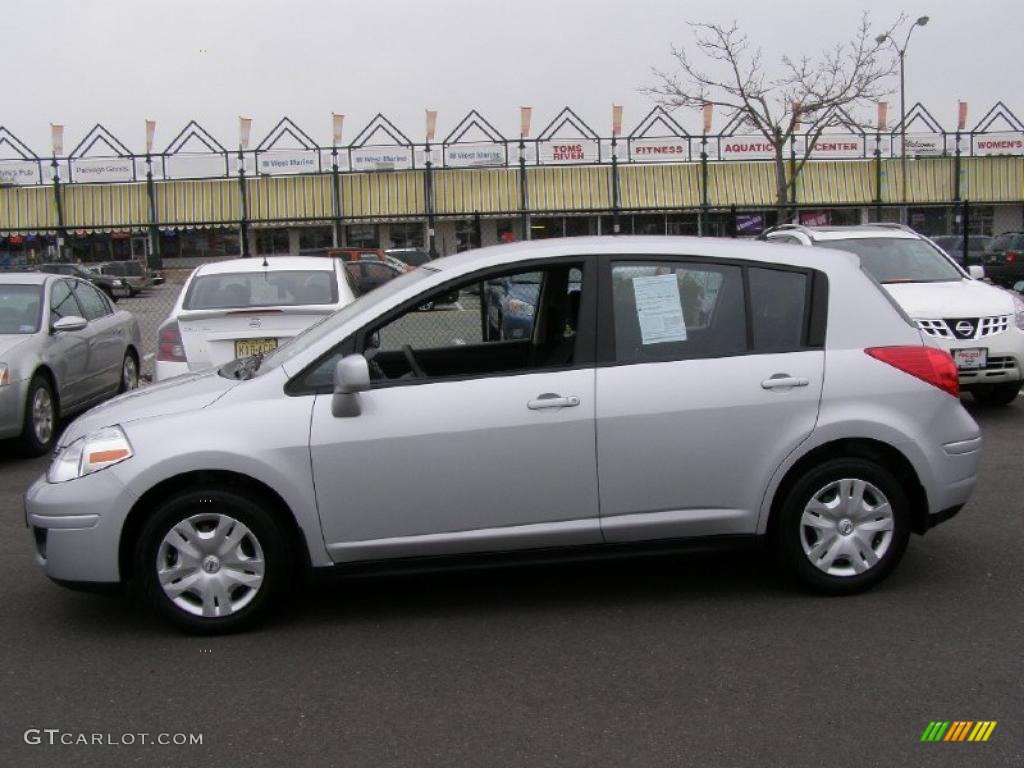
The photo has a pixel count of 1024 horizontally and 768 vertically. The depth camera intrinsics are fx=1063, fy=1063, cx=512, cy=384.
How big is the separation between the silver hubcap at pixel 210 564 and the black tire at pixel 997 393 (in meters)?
7.69

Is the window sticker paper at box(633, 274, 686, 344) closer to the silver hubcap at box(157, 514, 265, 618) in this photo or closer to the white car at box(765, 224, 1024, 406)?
the silver hubcap at box(157, 514, 265, 618)

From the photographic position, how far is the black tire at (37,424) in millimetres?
8727

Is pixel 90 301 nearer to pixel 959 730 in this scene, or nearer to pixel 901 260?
pixel 901 260

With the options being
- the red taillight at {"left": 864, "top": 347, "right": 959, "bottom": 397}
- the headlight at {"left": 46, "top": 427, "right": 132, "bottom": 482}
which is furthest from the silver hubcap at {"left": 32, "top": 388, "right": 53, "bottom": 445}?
the red taillight at {"left": 864, "top": 347, "right": 959, "bottom": 397}

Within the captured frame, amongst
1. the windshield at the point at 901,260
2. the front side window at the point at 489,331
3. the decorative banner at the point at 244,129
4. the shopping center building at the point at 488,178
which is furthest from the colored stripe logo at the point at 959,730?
the decorative banner at the point at 244,129

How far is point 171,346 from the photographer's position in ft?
26.8

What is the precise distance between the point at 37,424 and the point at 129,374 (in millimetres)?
2715

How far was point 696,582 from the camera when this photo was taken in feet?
17.3

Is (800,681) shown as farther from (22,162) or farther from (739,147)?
(22,162)

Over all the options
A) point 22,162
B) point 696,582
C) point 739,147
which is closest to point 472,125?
point 739,147

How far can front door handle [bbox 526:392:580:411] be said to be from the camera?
4.62m

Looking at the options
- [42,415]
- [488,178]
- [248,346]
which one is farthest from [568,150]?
A: [248,346]

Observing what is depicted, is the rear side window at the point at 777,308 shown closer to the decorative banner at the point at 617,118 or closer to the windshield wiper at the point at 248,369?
the windshield wiper at the point at 248,369

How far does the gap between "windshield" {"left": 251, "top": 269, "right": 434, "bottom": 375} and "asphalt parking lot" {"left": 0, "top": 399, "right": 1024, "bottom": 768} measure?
3.82ft
